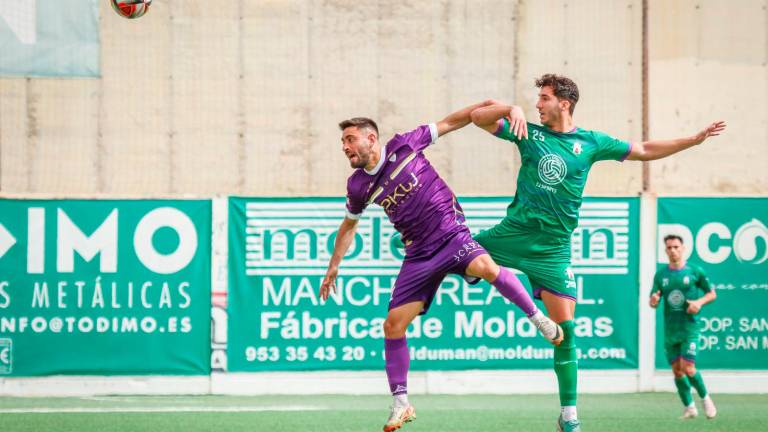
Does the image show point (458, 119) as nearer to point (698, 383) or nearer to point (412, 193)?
point (412, 193)

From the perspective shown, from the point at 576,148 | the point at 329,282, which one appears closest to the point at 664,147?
the point at 576,148

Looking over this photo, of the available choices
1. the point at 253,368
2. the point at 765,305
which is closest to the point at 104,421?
the point at 253,368

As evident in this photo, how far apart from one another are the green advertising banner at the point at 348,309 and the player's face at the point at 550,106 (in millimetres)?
4774

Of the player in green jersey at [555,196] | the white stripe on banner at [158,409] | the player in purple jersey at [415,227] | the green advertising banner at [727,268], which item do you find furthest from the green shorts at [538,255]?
the green advertising banner at [727,268]

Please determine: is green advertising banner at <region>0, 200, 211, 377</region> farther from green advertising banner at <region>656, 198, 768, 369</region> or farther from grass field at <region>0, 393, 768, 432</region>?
green advertising banner at <region>656, 198, 768, 369</region>

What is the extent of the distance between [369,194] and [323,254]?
15.6 ft

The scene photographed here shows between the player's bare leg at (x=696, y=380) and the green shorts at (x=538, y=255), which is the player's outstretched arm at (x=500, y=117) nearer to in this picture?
the green shorts at (x=538, y=255)

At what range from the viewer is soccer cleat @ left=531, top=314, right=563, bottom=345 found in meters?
7.59

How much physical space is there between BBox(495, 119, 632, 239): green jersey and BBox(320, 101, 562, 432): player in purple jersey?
0.43 m

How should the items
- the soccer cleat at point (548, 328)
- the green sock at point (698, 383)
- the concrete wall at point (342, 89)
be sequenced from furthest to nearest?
the concrete wall at point (342, 89) → the green sock at point (698, 383) → the soccer cleat at point (548, 328)

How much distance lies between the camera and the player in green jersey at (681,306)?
11.1m

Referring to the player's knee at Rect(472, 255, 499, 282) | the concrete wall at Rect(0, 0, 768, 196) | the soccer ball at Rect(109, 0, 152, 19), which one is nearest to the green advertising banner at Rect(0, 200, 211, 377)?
the concrete wall at Rect(0, 0, 768, 196)

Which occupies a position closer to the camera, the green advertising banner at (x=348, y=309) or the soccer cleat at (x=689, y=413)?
the soccer cleat at (x=689, y=413)

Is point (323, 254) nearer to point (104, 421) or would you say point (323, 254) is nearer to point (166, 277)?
point (166, 277)
